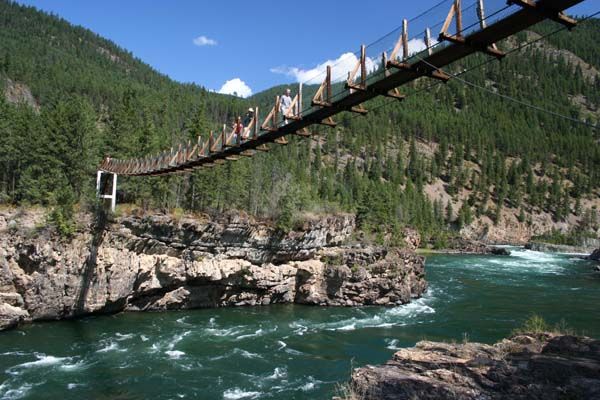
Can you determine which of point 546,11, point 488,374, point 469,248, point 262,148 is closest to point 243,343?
point 262,148

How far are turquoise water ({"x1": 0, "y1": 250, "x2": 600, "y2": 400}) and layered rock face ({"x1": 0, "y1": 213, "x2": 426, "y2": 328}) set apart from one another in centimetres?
148

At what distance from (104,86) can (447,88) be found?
445ft

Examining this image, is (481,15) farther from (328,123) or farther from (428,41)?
(328,123)

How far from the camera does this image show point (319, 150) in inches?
4365

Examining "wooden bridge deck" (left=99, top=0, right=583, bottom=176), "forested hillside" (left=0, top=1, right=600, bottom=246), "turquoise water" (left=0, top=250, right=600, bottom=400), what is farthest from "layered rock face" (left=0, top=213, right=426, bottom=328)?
"wooden bridge deck" (left=99, top=0, right=583, bottom=176)

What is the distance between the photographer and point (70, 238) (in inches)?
1125

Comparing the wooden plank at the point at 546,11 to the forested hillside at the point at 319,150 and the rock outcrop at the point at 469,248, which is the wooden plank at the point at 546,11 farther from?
the rock outcrop at the point at 469,248

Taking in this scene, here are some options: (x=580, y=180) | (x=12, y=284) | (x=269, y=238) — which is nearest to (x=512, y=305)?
(x=269, y=238)

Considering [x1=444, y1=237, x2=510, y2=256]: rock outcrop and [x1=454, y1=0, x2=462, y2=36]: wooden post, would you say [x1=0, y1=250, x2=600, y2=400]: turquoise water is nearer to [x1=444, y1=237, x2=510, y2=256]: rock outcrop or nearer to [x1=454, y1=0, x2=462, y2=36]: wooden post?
[x1=454, y1=0, x2=462, y2=36]: wooden post

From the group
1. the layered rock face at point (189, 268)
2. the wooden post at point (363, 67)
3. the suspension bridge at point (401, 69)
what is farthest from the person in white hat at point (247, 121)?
the layered rock face at point (189, 268)

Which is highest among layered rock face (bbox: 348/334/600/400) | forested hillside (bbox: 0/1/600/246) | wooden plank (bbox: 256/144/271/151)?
forested hillside (bbox: 0/1/600/246)

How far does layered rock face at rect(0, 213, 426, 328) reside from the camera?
88.8 feet

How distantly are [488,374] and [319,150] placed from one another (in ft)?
338

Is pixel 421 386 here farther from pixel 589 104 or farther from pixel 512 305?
pixel 589 104
